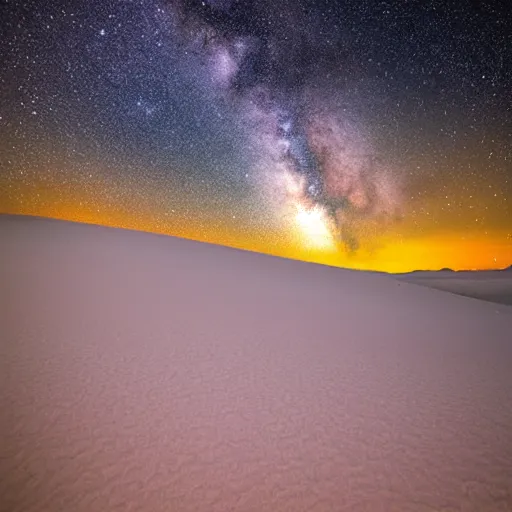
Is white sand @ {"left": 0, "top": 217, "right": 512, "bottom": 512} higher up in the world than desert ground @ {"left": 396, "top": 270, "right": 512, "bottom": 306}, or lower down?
lower down

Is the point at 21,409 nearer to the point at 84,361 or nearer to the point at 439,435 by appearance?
the point at 84,361

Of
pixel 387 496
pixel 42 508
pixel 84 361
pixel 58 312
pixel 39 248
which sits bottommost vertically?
pixel 387 496

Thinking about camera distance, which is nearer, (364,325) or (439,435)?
(439,435)

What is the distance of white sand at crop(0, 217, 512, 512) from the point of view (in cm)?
318

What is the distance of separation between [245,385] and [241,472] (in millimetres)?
2061

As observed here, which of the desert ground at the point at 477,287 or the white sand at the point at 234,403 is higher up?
the desert ground at the point at 477,287

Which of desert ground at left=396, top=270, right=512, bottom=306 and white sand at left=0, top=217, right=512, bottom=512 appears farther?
desert ground at left=396, top=270, right=512, bottom=306

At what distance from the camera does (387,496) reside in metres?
3.16

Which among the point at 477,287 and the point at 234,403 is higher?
the point at 477,287

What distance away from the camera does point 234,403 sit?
190 inches

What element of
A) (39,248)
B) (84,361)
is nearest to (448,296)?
(84,361)

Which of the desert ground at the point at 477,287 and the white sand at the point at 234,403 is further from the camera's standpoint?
the desert ground at the point at 477,287

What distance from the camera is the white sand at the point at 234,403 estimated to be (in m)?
3.18

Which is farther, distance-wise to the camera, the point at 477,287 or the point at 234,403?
the point at 477,287
